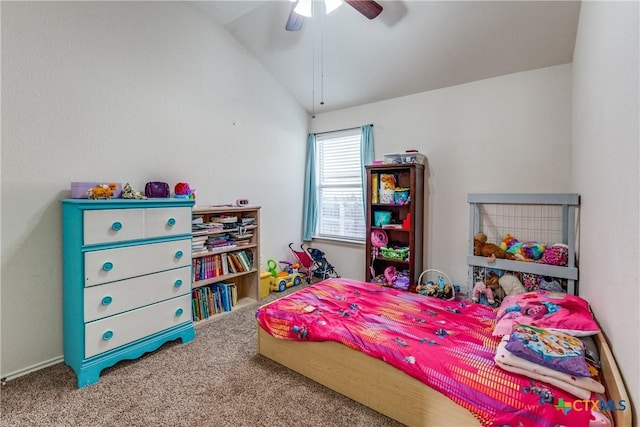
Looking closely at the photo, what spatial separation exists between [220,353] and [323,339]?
937 millimetres

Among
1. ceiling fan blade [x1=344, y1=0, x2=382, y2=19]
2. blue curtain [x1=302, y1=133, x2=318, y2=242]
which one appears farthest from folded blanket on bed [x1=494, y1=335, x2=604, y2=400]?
blue curtain [x1=302, y1=133, x2=318, y2=242]

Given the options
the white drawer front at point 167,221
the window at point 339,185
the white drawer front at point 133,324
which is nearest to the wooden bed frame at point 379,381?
the white drawer front at point 133,324

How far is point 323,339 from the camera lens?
1847 millimetres

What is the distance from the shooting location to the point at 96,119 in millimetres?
2297

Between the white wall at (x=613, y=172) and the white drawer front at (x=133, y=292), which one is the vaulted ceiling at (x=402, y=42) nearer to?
the white wall at (x=613, y=172)

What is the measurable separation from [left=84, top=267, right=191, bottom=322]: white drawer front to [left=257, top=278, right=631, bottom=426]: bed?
758 mm

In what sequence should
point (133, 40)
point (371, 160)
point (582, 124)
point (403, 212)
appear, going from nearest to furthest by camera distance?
point (582, 124) < point (133, 40) < point (403, 212) < point (371, 160)

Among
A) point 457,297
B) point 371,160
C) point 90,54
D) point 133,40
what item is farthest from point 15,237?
point 457,297

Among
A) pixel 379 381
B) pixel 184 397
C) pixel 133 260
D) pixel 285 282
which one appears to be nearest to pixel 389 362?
pixel 379 381

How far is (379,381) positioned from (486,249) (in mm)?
1799

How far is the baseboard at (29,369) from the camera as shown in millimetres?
1909

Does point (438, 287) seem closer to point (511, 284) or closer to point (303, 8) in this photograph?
point (511, 284)

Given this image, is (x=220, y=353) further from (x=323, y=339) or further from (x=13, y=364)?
(x=13, y=364)

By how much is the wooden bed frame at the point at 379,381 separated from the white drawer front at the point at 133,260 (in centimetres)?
102
